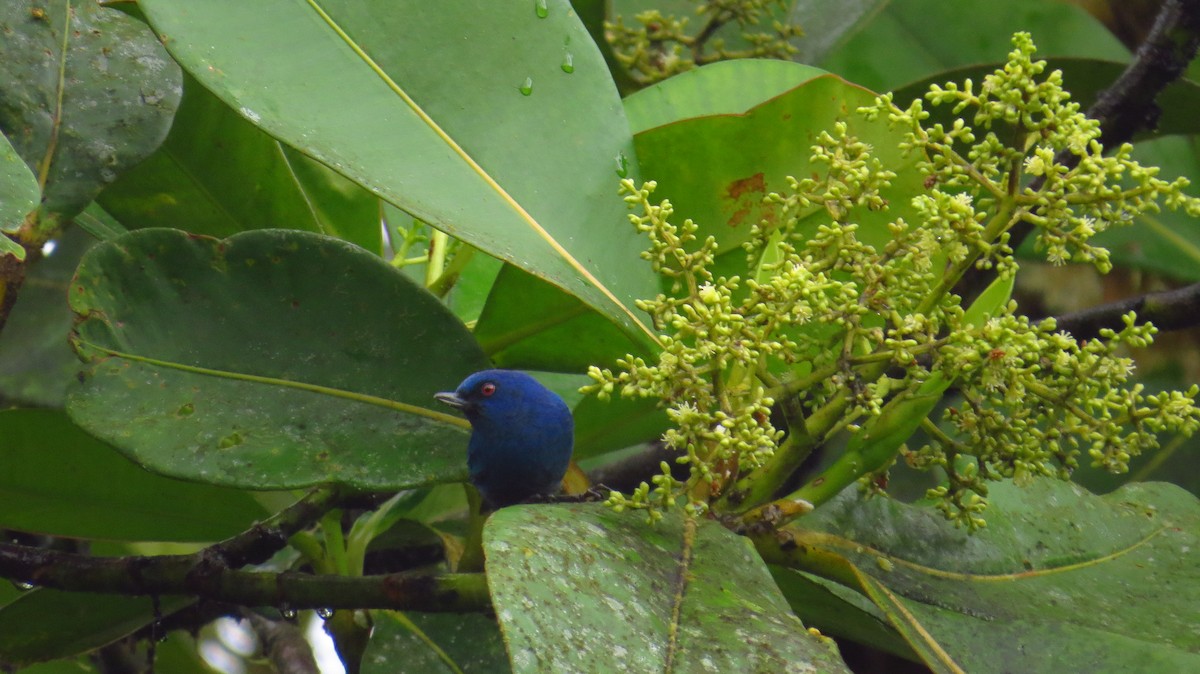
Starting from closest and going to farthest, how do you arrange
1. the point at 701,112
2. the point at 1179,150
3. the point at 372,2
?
the point at 372,2 < the point at 701,112 < the point at 1179,150

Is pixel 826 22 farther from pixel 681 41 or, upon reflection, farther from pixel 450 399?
pixel 450 399

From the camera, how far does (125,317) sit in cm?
171

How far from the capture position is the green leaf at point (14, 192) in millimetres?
1485

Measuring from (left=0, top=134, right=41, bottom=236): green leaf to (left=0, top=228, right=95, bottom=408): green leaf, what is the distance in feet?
3.59

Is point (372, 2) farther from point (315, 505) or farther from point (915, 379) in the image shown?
point (915, 379)

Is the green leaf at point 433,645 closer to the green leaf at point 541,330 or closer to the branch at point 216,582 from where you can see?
the branch at point 216,582

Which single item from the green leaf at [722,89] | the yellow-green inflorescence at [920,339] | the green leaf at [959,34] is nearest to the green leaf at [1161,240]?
the green leaf at [959,34]

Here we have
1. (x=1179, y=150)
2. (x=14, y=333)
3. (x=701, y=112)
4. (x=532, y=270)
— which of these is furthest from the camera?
(x=1179, y=150)

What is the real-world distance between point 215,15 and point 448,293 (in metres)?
0.70

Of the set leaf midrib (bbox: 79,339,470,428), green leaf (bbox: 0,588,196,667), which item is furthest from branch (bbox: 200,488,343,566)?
green leaf (bbox: 0,588,196,667)

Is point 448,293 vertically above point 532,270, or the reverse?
point 532,270

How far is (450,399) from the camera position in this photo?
5.96ft

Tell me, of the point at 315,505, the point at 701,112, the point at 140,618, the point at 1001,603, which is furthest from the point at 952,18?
the point at 140,618

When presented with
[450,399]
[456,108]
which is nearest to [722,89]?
[456,108]
